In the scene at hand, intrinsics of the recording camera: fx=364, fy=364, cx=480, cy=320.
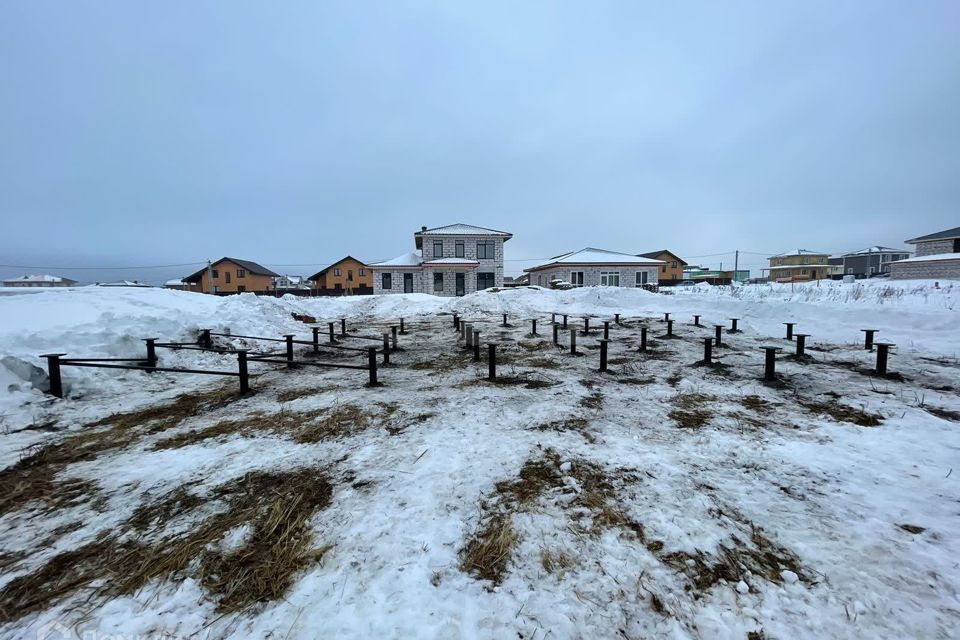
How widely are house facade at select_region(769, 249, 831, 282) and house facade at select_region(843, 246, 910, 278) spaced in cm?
402

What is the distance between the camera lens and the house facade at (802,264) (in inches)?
2625

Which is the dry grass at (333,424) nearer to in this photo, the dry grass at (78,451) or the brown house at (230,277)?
the dry grass at (78,451)

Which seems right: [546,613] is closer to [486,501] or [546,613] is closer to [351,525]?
[486,501]

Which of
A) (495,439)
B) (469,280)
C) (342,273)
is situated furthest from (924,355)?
(342,273)

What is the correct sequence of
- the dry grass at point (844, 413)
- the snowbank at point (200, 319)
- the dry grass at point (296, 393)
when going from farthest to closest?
the snowbank at point (200, 319)
the dry grass at point (296, 393)
the dry grass at point (844, 413)

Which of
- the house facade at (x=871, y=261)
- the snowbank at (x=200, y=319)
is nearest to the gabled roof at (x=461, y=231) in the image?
the snowbank at (x=200, y=319)

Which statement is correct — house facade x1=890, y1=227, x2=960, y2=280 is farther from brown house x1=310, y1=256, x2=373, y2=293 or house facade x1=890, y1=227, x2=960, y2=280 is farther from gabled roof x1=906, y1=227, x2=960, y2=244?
brown house x1=310, y1=256, x2=373, y2=293

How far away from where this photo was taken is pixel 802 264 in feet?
229

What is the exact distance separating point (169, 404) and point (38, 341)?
338cm

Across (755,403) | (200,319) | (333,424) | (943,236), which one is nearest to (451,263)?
(200,319)

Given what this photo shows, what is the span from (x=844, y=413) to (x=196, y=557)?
7515 mm

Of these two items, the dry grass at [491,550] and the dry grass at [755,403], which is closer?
→ the dry grass at [491,550]

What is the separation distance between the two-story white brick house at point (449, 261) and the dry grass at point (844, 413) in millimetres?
32261

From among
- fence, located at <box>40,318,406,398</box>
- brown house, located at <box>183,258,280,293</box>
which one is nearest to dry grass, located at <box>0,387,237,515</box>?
fence, located at <box>40,318,406,398</box>
